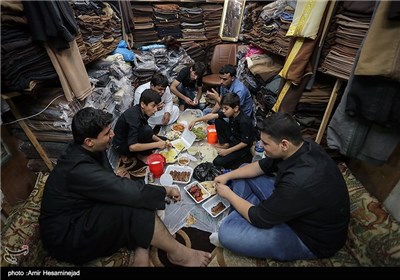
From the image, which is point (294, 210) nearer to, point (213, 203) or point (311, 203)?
point (311, 203)

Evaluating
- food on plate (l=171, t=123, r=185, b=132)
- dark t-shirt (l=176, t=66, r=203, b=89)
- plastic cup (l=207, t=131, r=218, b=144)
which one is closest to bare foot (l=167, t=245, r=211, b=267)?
plastic cup (l=207, t=131, r=218, b=144)

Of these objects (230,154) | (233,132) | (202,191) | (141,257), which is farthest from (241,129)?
(141,257)

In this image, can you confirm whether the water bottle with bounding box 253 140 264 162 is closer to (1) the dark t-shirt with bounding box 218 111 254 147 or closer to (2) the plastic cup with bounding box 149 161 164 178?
(1) the dark t-shirt with bounding box 218 111 254 147

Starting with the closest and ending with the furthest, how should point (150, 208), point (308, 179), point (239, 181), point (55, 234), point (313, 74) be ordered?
1. point (308, 179)
2. point (55, 234)
3. point (150, 208)
4. point (239, 181)
5. point (313, 74)

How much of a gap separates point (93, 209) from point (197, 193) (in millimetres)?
976

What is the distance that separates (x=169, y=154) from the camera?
9.05ft

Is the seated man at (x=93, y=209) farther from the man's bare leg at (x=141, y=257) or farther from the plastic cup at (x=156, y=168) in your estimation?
the plastic cup at (x=156, y=168)

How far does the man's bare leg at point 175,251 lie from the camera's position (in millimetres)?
1604

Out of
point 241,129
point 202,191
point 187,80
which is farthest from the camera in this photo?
point 187,80

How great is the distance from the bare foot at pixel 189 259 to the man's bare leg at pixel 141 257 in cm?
19

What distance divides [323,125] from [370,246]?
4.30 feet
